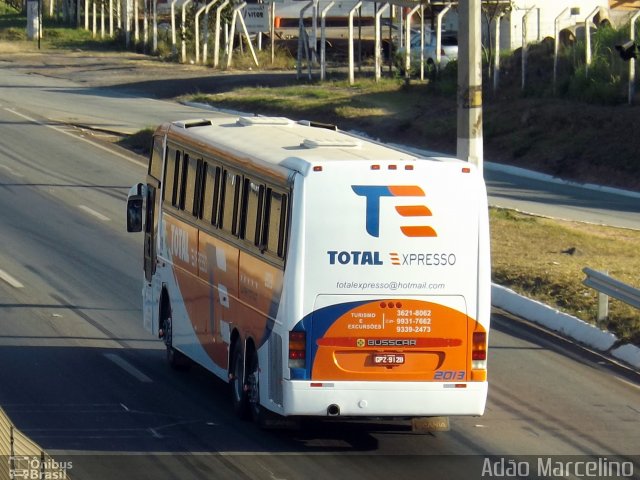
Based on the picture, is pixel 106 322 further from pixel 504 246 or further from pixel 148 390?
pixel 504 246

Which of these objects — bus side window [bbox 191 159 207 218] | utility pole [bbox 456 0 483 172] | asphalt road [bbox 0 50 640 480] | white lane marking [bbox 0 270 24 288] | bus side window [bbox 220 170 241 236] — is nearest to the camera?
asphalt road [bbox 0 50 640 480]

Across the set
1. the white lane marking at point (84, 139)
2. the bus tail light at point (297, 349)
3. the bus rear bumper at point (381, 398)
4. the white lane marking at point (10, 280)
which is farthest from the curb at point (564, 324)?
the white lane marking at point (84, 139)

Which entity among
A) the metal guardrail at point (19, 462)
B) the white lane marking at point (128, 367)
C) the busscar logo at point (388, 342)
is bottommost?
the white lane marking at point (128, 367)

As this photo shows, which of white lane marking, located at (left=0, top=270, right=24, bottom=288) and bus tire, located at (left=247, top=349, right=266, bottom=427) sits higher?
bus tire, located at (left=247, top=349, right=266, bottom=427)

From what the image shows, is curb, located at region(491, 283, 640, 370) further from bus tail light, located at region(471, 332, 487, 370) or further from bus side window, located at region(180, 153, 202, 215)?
bus side window, located at region(180, 153, 202, 215)

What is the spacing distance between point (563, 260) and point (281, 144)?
8.30 metres

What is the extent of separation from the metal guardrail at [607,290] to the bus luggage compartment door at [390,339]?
4720 mm

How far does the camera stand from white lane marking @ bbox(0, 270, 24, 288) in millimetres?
18406

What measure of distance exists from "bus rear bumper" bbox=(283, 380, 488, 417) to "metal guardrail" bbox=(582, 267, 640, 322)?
470 centimetres

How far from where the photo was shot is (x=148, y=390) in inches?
Answer: 512

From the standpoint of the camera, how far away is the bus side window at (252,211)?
1147cm

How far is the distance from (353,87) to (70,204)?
20.4m

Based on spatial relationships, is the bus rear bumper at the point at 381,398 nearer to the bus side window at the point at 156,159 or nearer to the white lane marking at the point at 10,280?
the bus side window at the point at 156,159

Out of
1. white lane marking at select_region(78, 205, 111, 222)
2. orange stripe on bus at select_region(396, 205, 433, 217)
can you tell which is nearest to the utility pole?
orange stripe on bus at select_region(396, 205, 433, 217)
